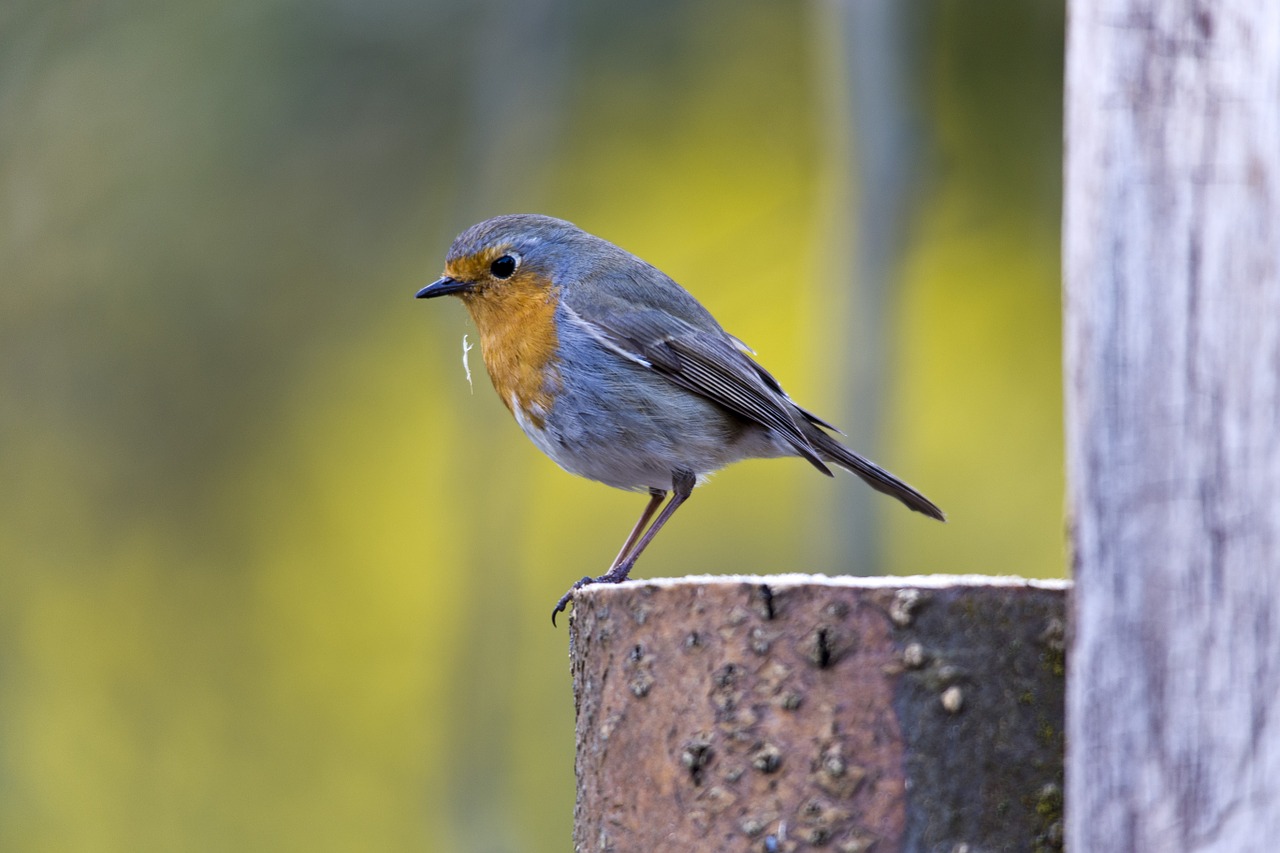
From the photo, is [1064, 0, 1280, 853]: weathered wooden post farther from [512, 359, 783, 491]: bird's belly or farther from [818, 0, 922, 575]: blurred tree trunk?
[818, 0, 922, 575]: blurred tree trunk

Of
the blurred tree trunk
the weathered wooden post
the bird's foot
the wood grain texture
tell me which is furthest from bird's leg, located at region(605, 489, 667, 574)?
the blurred tree trunk

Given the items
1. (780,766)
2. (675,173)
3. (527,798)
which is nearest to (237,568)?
(527,798)

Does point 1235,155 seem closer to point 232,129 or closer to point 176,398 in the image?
point 232,129

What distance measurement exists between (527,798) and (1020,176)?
4.79m

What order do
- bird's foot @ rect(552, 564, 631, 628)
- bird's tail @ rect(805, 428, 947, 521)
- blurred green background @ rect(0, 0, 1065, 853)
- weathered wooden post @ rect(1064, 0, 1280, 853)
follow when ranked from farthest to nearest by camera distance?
blurred green background @ rect(0, 0, 1065, 853) < bird's tail @ rect(805, 428, 947, 521) < bird's foot @ rect(552, 564, 631, 628) < weathered wooden post @ rect(1064, 0, 1280, 853)

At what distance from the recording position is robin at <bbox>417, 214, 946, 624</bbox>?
397 cm

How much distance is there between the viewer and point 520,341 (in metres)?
4.09

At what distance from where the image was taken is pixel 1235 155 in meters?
1.87

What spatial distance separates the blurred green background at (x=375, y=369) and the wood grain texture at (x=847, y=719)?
17.6ft

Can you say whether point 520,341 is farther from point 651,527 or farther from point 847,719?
point 847,719

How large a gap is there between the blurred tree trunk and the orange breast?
2.93 meters

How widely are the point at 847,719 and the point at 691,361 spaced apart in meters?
1.82

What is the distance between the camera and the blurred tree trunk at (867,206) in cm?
696

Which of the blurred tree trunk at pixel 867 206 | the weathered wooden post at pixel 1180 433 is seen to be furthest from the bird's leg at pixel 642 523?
the blurred tree trunk at pixel 867 206
